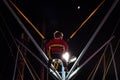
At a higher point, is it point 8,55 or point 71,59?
point 8,55

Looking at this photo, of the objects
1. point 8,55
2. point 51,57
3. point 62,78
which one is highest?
point 8,55

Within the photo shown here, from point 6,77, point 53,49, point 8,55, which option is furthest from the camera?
point 6,77

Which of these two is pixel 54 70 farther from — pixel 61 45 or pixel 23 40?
pixel 23 40

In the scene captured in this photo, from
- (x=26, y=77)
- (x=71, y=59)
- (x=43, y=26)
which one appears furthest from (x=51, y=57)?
(x=26, y=77)

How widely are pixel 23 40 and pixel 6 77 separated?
163cm

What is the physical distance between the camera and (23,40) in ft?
26.5

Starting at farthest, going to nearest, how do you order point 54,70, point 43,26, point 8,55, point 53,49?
point 8,55 < point 43,26 < point 54,70 < point 53,49

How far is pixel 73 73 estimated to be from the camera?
245 inches

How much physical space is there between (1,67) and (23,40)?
1203 millimetres

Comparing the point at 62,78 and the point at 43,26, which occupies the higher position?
the point at 43,26

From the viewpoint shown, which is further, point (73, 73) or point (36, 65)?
point (36, 65)

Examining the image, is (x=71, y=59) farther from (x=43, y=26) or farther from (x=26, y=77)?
(x=26, y=77)

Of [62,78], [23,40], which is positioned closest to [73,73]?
[62,78]

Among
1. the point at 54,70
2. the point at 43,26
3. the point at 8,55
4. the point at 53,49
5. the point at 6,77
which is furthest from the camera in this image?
the point at 6,77
